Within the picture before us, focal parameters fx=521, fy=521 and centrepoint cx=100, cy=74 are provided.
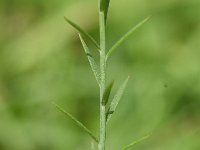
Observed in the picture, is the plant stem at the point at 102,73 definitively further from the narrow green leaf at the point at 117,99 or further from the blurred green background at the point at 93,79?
the blurred green background at the point at 93,79

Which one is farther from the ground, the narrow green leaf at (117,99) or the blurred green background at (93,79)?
the narrow green leaf at (117,99)

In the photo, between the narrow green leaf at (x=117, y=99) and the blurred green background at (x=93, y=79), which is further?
the blurred green background at (x=93, y=79)

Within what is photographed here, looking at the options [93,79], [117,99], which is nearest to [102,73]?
[117,99]

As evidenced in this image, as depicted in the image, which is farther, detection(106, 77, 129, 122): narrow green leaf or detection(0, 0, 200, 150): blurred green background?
detection(0, 0, 200, 150): blurred green background

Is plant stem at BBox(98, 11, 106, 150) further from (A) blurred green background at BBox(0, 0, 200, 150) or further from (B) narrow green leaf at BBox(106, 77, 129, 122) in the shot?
(A) blurred green background at BBox(0, 0, 200, 150)

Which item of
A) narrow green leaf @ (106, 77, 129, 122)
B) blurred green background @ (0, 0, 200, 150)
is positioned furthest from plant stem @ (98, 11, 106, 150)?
blurred green background @ (0, 0, 200, 150)

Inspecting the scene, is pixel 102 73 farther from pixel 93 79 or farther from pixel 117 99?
pixel 93 79

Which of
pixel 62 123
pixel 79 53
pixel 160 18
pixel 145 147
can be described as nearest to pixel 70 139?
pixel 62 123

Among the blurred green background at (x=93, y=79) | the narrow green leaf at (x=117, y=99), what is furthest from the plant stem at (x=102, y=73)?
the blurred green background at (x=93, y=79)

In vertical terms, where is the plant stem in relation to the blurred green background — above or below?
above

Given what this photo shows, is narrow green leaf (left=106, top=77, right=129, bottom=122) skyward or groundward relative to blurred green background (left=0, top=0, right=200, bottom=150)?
skyward
